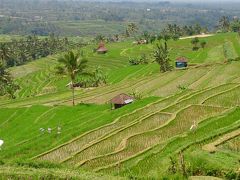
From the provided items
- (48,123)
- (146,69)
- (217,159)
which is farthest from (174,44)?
(217,159)

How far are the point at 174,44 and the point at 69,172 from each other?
85.7 m

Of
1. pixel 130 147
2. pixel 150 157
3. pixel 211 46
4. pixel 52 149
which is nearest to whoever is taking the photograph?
pixel 150 157

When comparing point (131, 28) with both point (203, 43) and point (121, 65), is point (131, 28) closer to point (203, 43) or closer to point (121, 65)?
point (203, 43)

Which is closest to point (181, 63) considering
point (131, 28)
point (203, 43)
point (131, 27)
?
point (203, 43)

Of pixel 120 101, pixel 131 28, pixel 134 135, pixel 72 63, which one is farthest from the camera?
pixel 131 28

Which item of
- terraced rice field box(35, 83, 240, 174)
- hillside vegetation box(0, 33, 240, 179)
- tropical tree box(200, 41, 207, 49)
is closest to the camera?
hillside vegetation box(0, 33, 240, 179)

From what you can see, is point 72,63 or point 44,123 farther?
point 72,63

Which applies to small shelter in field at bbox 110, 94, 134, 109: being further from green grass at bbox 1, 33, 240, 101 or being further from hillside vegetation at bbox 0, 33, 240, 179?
green grass at bbox 1, 33, 240, 101

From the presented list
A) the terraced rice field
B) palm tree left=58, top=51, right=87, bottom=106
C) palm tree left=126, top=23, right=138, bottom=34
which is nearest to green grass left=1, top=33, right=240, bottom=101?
palm tree left=58, top=51, right=87, bottom=106

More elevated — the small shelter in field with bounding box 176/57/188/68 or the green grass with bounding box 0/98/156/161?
the green grass with bounding box 0/98/156/161

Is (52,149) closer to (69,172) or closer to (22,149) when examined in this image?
(22,149)

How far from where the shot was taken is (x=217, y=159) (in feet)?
49.6

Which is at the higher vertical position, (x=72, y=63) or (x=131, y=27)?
(x=72, y=63)

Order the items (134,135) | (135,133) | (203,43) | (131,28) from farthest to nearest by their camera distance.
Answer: (131,28)
(203,43)
(135,133)
(134,135)
